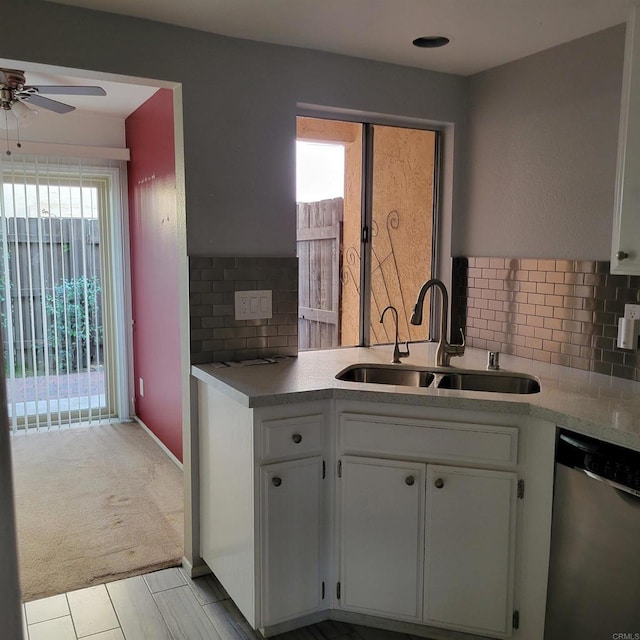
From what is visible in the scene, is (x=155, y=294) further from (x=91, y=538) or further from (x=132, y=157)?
(x=91, y=538)

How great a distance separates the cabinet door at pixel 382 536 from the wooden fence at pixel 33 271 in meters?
3.23

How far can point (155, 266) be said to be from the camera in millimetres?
4168

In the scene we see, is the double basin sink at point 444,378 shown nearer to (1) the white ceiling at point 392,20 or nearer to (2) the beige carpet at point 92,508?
(2) the beige carpet at point 92,508

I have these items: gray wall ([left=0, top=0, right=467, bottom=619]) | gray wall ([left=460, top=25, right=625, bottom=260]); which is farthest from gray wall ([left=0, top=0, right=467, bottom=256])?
gray wall ([left=460, top=25, right=625, bottom=260])

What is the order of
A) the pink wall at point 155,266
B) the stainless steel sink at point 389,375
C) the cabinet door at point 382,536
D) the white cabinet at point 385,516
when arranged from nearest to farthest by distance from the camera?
the white cabinet at point 385,516, the cabinet door at point 382,536, the stainless steel sink at point 389,375, the pink wall at point 155,266

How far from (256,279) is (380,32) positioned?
1.09 metres

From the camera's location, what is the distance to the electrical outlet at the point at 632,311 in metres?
2.20

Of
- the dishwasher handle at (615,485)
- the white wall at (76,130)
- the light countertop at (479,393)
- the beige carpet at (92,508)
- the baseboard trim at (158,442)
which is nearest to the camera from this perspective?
the dishwasher handle at (615,485)

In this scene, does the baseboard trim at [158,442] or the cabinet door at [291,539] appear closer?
the cabinet door at [291,539]

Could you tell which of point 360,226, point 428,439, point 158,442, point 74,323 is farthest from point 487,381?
point 74,323

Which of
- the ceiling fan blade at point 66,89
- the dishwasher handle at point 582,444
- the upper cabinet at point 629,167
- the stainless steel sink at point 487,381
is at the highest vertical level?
the ceiling fan blade at point 66,89

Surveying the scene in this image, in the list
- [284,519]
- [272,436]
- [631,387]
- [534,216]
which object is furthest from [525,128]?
[284,519]

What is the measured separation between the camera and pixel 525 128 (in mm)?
2654

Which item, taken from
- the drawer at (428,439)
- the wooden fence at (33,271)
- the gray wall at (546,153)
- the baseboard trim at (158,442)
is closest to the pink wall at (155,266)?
the baseboard trim at (158,442)
